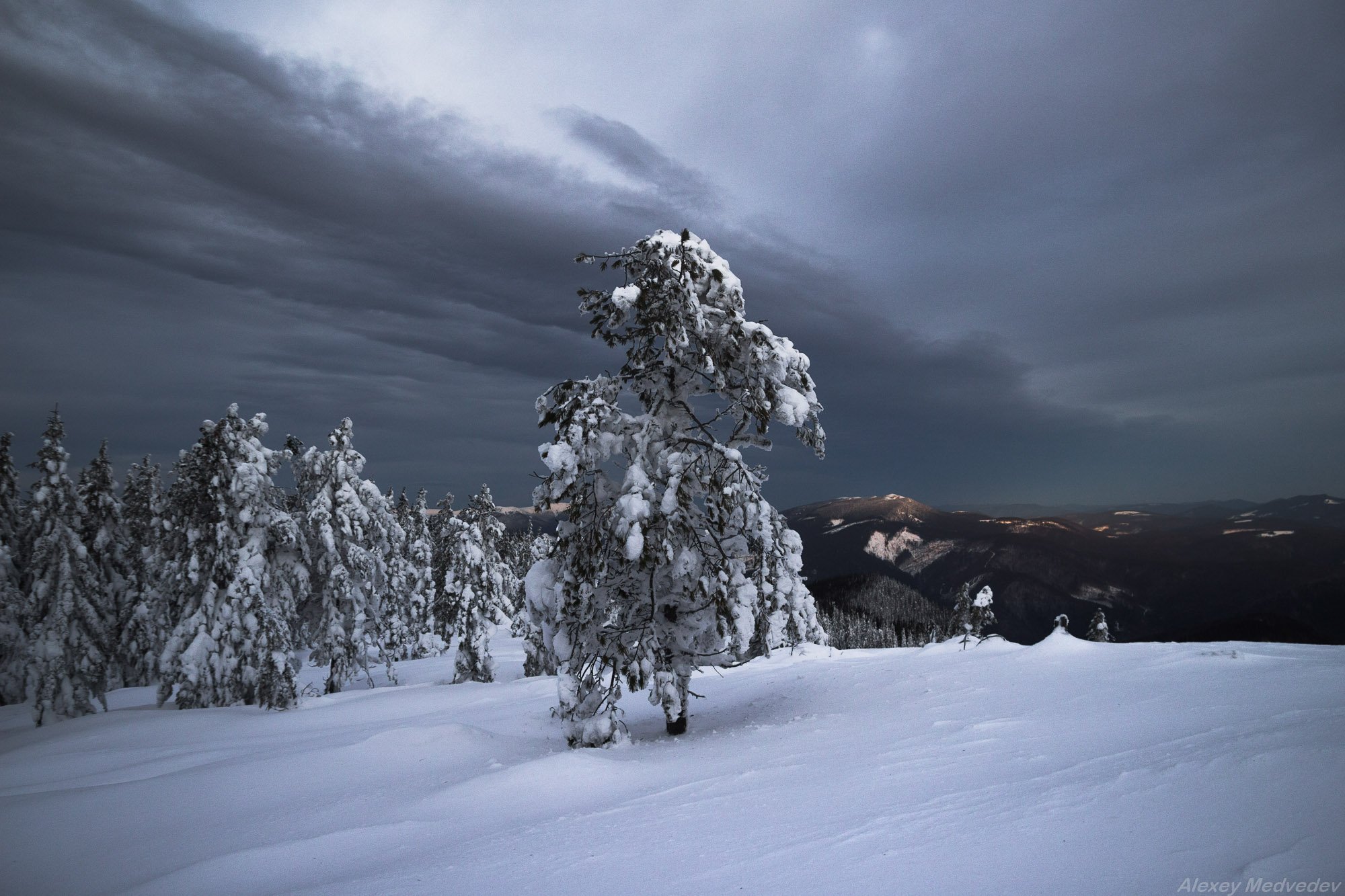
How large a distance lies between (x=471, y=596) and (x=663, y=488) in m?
24.2

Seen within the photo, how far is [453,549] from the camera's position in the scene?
1280 inches

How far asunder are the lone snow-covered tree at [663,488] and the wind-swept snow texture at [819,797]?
146 cm

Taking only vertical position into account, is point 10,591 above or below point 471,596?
above

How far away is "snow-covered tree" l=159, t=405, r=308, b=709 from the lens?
834 inches

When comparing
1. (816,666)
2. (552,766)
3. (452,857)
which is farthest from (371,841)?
(816,666)

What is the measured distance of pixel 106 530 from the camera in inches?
1191

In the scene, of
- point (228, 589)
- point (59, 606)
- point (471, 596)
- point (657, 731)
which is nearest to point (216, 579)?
point (228, 589)

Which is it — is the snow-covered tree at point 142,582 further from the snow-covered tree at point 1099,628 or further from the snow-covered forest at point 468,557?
the snow-covered tree at point 1099,628

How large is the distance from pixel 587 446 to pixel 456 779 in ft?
18.4

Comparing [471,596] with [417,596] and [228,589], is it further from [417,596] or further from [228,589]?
[417,596]

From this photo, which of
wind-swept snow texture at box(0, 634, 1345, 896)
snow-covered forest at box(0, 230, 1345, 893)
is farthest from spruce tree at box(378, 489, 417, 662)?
wind-swept snow texture at box(0, 634, 1345, 896)

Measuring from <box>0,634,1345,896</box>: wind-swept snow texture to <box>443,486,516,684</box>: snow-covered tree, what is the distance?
16.8 m

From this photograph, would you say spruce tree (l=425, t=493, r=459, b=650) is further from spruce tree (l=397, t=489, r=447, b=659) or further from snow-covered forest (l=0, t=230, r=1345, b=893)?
snow-covered forest (l=0, t=230, r=1345, b=893)

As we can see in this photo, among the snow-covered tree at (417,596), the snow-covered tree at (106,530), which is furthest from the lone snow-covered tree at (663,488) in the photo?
the snow-covered tree at (417,596)
